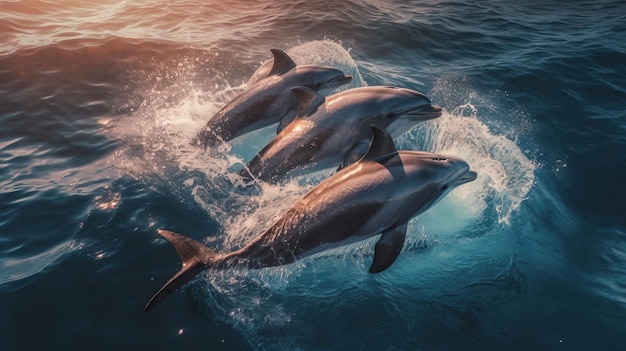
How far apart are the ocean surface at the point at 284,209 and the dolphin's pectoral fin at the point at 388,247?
0.83m

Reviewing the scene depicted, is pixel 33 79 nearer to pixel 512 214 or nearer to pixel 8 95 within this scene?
pixel 8 95

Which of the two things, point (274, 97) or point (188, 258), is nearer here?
point (188, 258)

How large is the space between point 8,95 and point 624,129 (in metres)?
16.3

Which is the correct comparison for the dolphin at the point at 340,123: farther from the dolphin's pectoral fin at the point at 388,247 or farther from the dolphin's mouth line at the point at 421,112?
the dolphin's pectoral fin at the point at 388,247

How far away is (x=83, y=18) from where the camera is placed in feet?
68.4

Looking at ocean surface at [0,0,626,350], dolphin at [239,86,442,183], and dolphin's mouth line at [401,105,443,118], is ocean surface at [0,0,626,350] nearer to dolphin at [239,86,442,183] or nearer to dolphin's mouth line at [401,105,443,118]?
dolphin at [239,86,442,183]

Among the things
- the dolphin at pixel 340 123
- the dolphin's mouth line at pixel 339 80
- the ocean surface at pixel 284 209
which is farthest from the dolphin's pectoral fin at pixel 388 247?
the dolphin's mouth line at pixel 339 80

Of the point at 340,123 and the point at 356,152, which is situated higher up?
the point at 340,123

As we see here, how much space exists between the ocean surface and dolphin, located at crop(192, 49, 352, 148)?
534 millimetres

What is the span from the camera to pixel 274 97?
8039 millimetres

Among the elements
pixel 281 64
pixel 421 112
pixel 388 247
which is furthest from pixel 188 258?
pixel 281 64

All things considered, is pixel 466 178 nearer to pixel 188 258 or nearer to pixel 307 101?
pixel 307 101

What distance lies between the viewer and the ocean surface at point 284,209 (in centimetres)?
557

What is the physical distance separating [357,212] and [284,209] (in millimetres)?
2057
